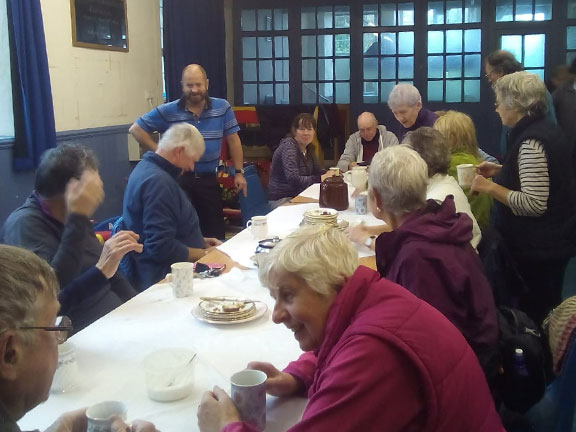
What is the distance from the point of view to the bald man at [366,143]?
5258 millimetres

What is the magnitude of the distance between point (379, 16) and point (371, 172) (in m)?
6.32

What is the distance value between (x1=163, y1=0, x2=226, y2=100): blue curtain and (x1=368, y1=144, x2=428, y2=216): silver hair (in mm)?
4950

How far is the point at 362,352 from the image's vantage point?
45.9 inches

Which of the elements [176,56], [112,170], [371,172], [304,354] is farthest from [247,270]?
[176,56]

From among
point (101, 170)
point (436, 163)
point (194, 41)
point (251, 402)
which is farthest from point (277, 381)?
point (194, 41)

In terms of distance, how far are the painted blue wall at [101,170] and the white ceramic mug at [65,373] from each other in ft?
9.92

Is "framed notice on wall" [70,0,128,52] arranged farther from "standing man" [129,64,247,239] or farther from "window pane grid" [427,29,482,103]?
"window pane grid" [427,29,482,103]

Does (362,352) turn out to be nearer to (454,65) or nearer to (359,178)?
(359,178)

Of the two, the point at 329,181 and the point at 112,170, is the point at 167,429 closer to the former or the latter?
the point at 329,181

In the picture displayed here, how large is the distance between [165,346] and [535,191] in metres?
1.90

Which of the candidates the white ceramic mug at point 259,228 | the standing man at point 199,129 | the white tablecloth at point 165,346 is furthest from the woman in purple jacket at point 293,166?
the white tablecloth at point 165,346

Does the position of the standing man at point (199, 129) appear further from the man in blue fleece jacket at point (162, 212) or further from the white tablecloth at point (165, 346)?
the white tablecloth at point (165, 346)

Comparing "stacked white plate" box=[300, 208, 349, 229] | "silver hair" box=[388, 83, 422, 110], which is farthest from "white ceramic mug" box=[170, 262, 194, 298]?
"silver hair" box=[388, 83, 422, 110]

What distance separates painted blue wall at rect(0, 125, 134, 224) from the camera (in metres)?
4.32
